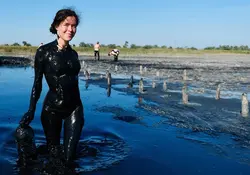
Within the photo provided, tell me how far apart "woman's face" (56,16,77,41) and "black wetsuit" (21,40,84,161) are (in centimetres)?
24

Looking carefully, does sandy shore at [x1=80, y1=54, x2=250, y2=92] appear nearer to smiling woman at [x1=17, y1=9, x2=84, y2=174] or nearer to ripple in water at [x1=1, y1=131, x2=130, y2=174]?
ripple in water at [x1=1, y1=131, x2=130, y2=174]

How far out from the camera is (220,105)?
45.2 feet

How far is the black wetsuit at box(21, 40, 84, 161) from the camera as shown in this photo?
505 cm

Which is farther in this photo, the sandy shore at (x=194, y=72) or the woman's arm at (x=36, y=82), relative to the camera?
the sandy shore at (x=194, y=72)

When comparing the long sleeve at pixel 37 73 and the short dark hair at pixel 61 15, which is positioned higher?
the short dark hair at pixel 61 15

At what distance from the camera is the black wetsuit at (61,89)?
16.6ft

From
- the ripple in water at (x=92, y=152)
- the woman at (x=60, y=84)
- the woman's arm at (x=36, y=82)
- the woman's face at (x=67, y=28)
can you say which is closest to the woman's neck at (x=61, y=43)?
the woman at (x=60, y=84)

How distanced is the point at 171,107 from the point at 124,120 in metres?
3.18

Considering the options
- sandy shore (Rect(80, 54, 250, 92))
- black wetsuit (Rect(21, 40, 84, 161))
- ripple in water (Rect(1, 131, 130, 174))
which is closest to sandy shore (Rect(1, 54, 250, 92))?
sandy shore (Rect(80, 54, 250, 92))

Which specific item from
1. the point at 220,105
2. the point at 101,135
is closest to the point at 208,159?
the point at 101,135

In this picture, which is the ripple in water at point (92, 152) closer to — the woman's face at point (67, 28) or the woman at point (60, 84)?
the woman at point (60, 84)

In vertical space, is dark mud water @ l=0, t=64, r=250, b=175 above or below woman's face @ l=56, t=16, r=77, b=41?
below

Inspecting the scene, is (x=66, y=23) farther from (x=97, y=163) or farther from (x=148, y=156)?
(x=148, y=156)

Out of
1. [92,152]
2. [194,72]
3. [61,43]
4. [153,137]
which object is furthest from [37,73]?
[194,72]
